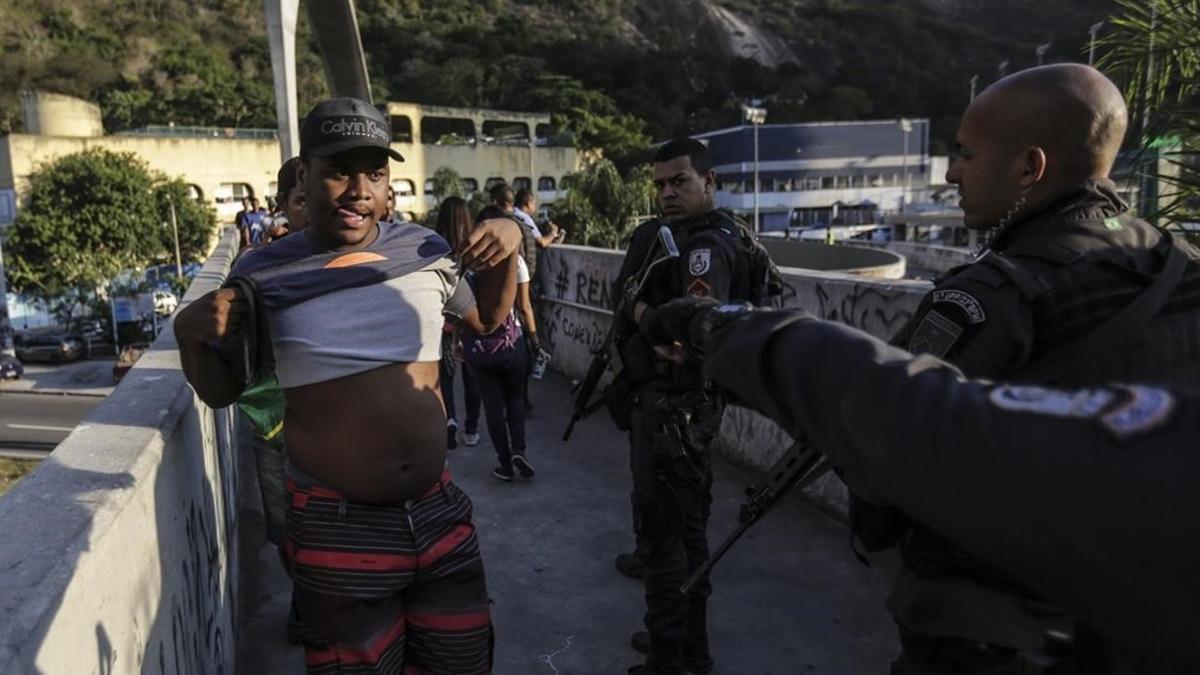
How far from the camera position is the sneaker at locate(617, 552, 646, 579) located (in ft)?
13.4

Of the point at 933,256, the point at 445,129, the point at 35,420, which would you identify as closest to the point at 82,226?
the point at 35,420

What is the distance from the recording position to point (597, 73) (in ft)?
283

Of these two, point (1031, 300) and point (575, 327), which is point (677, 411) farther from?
point (575, 327)

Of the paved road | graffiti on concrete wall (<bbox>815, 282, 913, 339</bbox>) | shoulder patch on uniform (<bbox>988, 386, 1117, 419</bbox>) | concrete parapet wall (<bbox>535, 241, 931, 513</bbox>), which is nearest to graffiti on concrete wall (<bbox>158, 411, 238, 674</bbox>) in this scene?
shoulder patch on uniform (<bbox>988, 386, 1117, 419</bbox>)

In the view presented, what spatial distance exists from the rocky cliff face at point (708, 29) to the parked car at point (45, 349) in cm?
9240

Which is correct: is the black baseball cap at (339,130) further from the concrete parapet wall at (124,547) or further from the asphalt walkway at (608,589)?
the asphalt walkway at (608,589)

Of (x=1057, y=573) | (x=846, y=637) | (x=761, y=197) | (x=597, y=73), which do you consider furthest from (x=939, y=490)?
(x=597, y=73)

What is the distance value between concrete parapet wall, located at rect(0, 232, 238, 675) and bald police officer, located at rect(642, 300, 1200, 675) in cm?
116

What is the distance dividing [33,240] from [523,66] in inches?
2029

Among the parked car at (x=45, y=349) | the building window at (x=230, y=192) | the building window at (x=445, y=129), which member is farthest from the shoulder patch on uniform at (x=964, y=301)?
the building window at (x=445, y=129)

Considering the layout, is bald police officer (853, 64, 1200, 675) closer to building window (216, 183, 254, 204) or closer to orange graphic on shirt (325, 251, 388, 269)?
orange graphic on shirt (325, 251, 388, 269)

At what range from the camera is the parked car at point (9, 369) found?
1211 inches

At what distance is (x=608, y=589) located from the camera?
4.00 meters

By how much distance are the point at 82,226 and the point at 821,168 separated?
57203 millimetres
